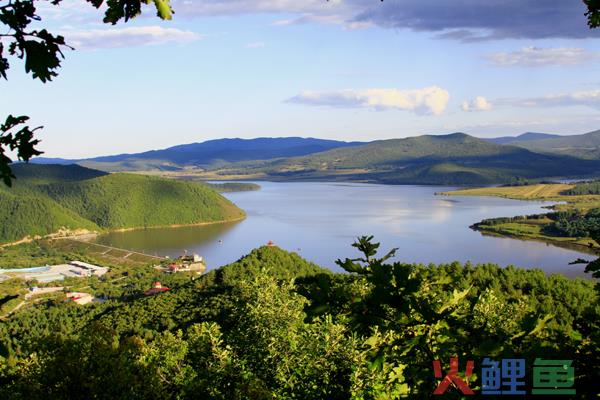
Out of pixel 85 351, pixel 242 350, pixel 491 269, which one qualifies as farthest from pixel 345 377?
pixel 491 269

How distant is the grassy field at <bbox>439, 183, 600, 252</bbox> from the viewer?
52338mm

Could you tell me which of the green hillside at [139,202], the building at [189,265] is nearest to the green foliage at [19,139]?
the building at [189,265]

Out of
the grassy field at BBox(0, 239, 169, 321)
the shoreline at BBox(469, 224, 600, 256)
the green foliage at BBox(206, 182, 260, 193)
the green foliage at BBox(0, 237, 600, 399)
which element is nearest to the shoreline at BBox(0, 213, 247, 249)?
the grassy field at BBox(0, 239, 169, 321)

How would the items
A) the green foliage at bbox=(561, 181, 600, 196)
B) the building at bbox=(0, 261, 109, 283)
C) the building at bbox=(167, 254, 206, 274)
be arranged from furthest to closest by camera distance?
1. the green foliage at bbox=(561, 181, 600, 196)
2. the building at bbox=(167, 254, 206, 274)
3. the building at bbox=(0, 261, 109, 283)

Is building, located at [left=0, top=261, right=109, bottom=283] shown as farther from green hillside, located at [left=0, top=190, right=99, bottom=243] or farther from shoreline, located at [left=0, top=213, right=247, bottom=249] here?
green hillside, located at [left=0, top=190, right=99, bottom=243]

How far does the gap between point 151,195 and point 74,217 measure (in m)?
12.5

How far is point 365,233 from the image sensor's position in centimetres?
5366

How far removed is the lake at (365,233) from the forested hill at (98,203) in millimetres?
4139

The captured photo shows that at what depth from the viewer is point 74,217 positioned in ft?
254

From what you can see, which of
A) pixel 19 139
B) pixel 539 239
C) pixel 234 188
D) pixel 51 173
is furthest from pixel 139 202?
pixel 19 139

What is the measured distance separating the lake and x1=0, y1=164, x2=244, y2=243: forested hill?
13.6ft

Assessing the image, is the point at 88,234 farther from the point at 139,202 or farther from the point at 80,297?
the point at 80,297

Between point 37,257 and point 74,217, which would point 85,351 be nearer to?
point 37,257

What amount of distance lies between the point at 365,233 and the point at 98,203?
47.4m
